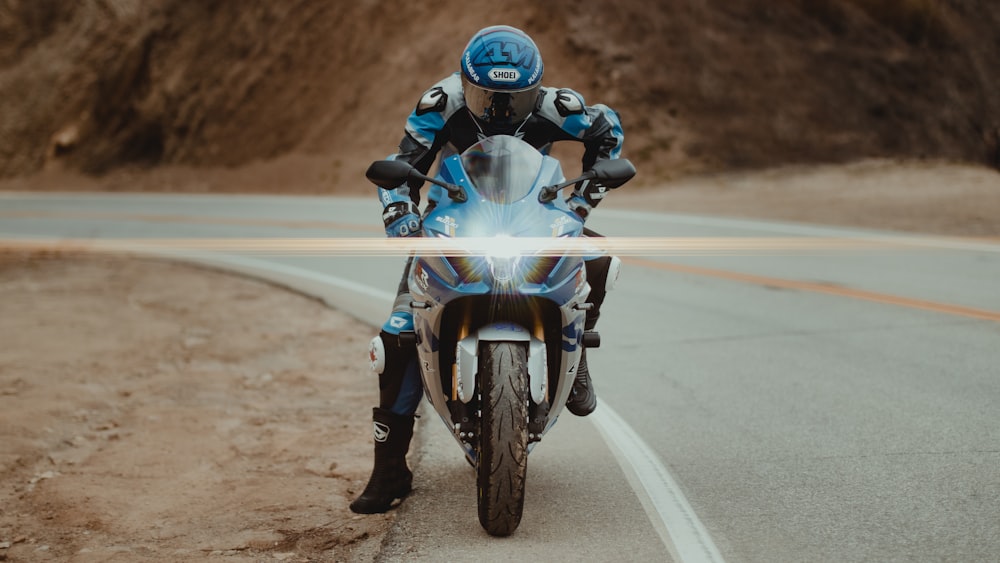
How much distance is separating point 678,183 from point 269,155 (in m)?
15.6

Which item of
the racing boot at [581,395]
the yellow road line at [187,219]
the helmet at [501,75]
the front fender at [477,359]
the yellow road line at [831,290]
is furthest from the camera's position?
the yellow road line at [187,219]

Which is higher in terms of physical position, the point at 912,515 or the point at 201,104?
the point at 201,104

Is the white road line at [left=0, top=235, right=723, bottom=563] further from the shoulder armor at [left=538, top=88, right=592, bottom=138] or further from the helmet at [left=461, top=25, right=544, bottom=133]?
the helmet at [left=461, top=25, right=544, bottom=133]

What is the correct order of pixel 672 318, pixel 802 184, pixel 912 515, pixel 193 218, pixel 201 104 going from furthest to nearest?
pixel 201 104 → pixel 802 184 → pixel 193 218 → pixel 672 318 → pixel 912 515

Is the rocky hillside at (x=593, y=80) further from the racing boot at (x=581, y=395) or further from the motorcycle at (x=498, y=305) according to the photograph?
the motorcycle at (x=498, y=305)

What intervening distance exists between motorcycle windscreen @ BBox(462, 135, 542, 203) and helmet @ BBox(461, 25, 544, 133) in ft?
0.73

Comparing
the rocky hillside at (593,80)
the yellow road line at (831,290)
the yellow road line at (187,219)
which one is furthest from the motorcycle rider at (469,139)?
the rocky hillside at (593,80)

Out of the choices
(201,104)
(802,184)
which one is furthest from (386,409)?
(201,104)

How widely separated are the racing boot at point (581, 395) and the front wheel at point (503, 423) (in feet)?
2.74

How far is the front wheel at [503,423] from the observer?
4699 millimetres

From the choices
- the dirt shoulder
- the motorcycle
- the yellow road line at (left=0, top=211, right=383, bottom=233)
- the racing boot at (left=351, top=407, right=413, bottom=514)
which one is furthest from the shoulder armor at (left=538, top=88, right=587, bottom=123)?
the yellow road line at (left=0, top=211, right=383, bottom=233)

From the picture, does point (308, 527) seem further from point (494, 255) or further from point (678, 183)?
point (678, 183)

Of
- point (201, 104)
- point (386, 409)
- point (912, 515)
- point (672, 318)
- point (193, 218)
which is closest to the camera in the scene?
point (912, 515)

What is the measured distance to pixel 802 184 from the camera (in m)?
29.8
